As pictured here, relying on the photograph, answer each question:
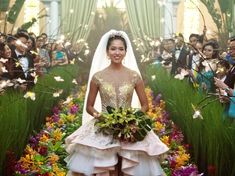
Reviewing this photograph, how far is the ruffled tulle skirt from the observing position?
378 cm

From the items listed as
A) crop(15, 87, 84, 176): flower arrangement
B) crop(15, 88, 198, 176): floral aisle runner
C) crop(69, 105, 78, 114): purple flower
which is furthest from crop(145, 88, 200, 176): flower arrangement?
crop(69, 105, 78, 114): purple flower

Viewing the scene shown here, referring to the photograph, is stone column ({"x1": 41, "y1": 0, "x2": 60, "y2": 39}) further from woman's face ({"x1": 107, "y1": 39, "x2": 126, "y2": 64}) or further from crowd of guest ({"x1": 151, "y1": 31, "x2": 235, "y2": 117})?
woman's face ({"x1": 107, "y1": 39, "x2": 126, "y2": 64})

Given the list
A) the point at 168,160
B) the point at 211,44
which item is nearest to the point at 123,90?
the point at 168,160

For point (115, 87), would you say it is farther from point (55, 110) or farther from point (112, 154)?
point (55, 110)

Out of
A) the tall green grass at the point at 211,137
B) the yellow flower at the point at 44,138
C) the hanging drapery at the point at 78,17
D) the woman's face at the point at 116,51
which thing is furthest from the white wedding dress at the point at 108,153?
the hanging drapery at the point at 78,17

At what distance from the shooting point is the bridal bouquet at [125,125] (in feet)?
12.2

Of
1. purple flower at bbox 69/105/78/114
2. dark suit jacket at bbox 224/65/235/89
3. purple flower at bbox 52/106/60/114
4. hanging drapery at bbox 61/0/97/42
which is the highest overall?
hanging drapery at bbox 61/0/97/42

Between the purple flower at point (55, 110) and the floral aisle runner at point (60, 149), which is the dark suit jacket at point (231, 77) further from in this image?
the purple flower at point (55, 110)

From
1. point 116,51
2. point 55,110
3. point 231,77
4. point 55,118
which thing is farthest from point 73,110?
point 116,51

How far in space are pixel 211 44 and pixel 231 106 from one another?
2.23 m

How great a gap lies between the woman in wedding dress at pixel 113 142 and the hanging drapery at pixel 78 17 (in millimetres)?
11652

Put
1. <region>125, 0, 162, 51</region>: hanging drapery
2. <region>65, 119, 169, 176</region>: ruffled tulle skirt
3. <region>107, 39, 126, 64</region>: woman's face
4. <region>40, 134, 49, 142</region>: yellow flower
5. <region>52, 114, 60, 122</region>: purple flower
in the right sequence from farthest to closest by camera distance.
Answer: <region>125, 0, 162, 51</region>: hanging drapery → <region>52, 114, 60, 122</region>: purple flower → <region>40, 134, 49, 142</region>: yellow flower → <region>107, 39, 126, 64</region>: woman's face → <region>65, 119, 169, 176</region>: ruffled tulle skirt

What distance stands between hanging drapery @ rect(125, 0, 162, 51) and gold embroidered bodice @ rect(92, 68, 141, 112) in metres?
11.9

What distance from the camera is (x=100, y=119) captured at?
153 inches
